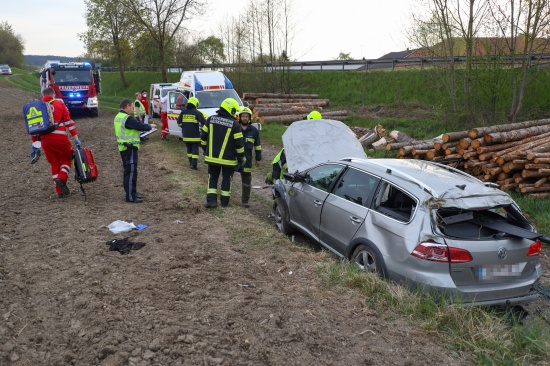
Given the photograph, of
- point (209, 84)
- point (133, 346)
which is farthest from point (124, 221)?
point (209, 84)

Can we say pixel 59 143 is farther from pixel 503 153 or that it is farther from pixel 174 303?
pixel 503 153

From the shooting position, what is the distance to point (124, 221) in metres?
7.08

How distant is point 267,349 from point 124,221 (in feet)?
13.7

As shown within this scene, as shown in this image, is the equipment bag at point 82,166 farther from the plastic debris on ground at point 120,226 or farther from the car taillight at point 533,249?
the car taillight at point 533,249

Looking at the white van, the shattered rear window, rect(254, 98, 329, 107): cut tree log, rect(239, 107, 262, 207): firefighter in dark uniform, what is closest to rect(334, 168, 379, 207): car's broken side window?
the shattered rear window

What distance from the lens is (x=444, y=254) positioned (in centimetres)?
436

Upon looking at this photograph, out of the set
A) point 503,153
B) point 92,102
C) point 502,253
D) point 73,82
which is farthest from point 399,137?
point 73,82

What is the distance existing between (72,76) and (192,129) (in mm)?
13482

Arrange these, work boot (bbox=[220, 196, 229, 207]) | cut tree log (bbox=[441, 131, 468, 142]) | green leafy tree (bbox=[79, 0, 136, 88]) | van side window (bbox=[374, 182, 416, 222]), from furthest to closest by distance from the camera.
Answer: green leafy tree (bbox=[79, 0, 136, 88]), cut tree log (bbox=[441, 131, 468, 142]), work boot (bbox=[220, 196, 229, 207]), van side window (bbox=[374, 182, 416, 222])

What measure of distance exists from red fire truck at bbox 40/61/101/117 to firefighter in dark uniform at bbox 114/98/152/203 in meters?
16.1

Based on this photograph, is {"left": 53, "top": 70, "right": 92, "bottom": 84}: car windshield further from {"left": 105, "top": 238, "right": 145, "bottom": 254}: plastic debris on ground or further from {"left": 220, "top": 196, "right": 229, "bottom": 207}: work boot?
{"left": 105, "top": 238, "right": 145, "bottom": 254}: plastic debris on ground

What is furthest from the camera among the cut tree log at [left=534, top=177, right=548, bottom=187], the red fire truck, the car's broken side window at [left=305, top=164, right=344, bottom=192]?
the red fire truck

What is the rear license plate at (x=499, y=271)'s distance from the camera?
4.43m

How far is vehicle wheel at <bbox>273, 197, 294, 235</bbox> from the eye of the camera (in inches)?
286
